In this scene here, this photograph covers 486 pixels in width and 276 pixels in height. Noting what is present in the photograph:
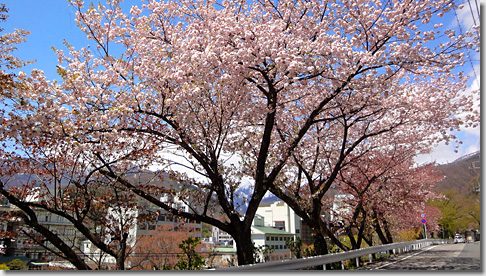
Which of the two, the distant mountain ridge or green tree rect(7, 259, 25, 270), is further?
green tree rect(7, 259, 25, 270)

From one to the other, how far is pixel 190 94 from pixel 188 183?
1948 millimetres

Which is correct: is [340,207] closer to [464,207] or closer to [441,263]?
[441,263]

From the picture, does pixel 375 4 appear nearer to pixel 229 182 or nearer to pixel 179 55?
pixel 179 55

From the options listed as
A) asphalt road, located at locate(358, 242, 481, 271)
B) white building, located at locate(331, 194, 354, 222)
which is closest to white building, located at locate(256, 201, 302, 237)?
white building, located at locate(331, 194, 354, 222)

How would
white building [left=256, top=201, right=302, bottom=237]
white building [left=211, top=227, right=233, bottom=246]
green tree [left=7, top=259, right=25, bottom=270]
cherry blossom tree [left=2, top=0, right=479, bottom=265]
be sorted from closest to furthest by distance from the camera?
cherry blossom tree [left=2, top=0, right=479, bottom=265], green tree [left=7, top=259, right=25, bottom=270], white building [left=211, top=227, right=233, bottom=246], white building [left=256, top=201, right=302, bottom=237]

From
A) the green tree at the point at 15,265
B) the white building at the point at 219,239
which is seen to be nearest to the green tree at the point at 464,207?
the green tree at the point at 15,265

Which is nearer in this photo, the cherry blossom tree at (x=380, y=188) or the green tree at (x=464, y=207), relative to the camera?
the green tree at (x=464, y=207)

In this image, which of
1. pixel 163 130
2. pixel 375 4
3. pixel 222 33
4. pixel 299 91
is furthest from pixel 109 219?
pixel 375 4

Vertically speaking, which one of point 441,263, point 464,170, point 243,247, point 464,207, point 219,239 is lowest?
point 219,239

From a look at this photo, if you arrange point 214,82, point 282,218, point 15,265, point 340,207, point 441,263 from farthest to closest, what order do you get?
point 282,218
point 340,207
point 441,263
point 15,265
point 214,82

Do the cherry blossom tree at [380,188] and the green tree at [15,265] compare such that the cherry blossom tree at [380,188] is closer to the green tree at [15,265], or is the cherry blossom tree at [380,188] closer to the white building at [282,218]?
the green tree at [15,265]

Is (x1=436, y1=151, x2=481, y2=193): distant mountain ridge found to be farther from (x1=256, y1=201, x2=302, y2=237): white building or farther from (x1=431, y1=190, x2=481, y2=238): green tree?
(x1=256, y1=201, x2=302, y2=237): white building

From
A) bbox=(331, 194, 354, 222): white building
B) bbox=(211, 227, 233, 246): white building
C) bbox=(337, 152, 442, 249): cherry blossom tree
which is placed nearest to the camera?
bbox=(337, 152, 442, 249): cherry blossom tree

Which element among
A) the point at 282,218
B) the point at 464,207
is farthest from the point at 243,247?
the point at 282,218
